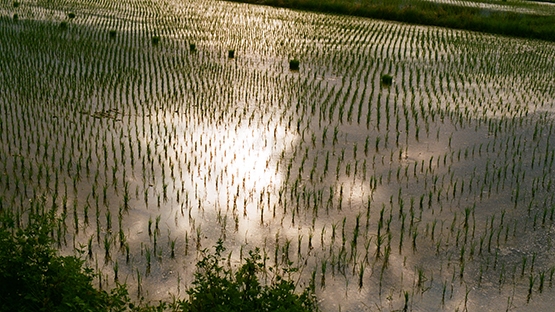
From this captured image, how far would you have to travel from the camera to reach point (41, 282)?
2609mm

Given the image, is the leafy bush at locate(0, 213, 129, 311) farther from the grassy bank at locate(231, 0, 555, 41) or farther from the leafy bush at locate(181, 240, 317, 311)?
the grassy bank at locate(231, 0, 555, 41)

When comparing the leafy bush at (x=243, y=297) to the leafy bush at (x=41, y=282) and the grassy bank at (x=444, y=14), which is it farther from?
the grassy bank at (x=444, y=14)

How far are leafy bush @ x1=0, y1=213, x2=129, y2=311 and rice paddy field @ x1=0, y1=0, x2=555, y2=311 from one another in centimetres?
41

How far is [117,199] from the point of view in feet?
13.1

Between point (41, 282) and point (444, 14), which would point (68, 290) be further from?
point (444, 14)

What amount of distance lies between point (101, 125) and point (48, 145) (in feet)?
2.10

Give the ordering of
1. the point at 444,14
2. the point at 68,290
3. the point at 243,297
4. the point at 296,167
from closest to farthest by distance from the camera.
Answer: the point at 68,290
the point at 243,297
the point at 296,167
the point at 444,14

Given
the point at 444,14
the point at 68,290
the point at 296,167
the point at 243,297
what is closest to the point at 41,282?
the point at 68,290

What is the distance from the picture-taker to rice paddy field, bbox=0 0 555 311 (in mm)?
3305

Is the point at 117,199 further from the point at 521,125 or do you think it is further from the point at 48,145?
the point at 521,125

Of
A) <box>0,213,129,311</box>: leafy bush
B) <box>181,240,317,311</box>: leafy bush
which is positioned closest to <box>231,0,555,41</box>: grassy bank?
<box>181,240,317,311</box>: leafy bush

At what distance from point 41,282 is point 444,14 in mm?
13411

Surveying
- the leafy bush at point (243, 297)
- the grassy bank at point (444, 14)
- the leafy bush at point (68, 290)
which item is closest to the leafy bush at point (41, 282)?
the leafy bush at point (68, 290)

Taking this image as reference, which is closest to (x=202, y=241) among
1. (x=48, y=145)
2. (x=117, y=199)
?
(x=117, y=199)
